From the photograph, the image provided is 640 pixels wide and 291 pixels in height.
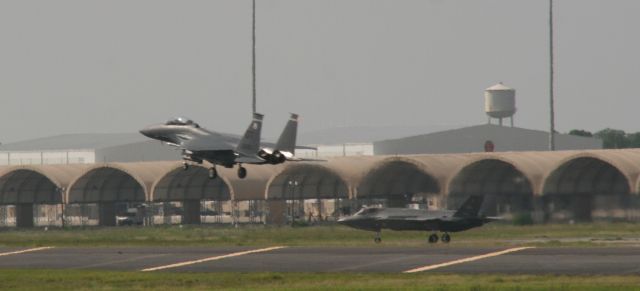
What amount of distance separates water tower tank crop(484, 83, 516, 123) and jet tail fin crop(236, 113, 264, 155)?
112m

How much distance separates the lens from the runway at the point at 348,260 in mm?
58188

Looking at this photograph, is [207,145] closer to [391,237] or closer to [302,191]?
[391,237]

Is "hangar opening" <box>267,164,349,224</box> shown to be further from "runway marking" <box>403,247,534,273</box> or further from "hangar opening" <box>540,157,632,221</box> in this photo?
"runway marking" <box>403,247,534,273</box>

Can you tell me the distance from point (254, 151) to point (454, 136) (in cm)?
9245

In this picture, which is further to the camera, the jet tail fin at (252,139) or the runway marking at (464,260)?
the jet tail fin at (252,139)

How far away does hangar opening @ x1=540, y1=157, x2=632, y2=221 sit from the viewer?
349 ft

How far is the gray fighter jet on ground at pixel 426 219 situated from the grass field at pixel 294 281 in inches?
1132

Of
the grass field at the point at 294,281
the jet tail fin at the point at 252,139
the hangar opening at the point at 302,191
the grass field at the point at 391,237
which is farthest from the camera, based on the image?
the hangar opening at the point at 302,191

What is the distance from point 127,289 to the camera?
181 ft

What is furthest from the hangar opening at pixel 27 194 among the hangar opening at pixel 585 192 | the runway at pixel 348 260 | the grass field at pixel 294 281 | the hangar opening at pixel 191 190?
the grass field at pixel 294 281

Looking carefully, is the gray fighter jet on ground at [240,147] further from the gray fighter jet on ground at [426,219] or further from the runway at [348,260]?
the runway at [348,260]

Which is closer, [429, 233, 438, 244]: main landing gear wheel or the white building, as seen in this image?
[429, 233, 438, 244]: main landing gear wheel

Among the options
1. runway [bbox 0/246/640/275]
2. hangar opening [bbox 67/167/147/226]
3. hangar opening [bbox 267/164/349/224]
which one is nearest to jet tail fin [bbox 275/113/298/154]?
runway [bbox 0/246/640/275]

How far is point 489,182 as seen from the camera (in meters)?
124
